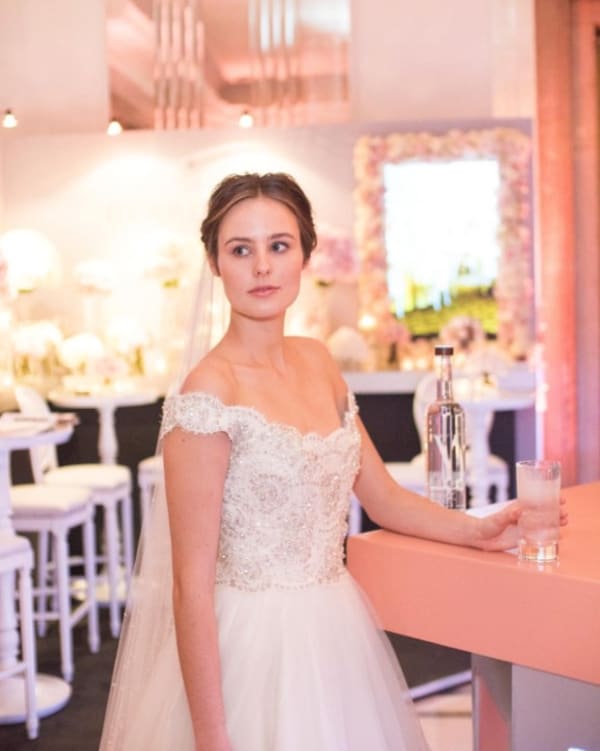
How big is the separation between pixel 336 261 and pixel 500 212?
84 centimetres

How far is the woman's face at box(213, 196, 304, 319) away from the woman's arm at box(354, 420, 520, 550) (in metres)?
0.38

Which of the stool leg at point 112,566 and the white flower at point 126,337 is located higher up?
the white flower at point 126,337

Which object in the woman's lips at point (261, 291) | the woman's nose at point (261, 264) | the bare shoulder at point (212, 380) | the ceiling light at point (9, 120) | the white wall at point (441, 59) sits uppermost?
the white wall at point (441, 59)

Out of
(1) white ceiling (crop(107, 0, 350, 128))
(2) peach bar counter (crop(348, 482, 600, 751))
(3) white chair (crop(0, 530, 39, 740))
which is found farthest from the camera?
(1) white ceiling (crop(107, 0, 350, 128))

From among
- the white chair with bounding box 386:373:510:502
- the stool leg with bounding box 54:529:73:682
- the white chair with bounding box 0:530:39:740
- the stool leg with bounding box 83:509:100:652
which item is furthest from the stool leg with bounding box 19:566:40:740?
the white chair with bounding box 386:373:510:502

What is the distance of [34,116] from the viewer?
6188mm

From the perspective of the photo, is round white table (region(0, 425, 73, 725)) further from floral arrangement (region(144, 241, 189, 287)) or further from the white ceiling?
the white ceiling

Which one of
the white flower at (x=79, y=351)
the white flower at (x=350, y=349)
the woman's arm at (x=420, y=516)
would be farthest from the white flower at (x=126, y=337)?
the woman's arm at (x=420, y=516)

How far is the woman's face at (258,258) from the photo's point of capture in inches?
68.1

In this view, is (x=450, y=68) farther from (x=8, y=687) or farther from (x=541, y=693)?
(x=541, y=693)

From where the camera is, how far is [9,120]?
20.1ft

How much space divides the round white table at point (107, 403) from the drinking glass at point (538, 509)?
3.67 meters

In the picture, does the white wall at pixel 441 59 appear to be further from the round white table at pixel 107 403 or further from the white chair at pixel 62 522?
the white chair at pixel 62 522

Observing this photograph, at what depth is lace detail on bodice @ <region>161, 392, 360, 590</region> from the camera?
1712mm
